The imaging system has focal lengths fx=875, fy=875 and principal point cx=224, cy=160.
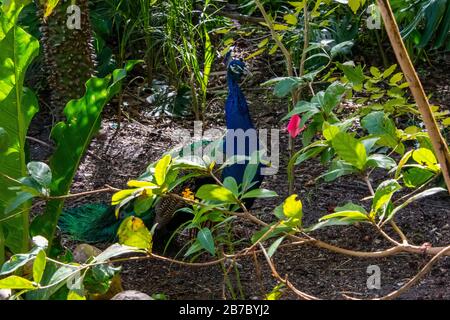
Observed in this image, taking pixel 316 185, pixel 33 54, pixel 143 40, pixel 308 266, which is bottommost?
pixel 308 266

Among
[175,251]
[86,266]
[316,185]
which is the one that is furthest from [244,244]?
[86,266]

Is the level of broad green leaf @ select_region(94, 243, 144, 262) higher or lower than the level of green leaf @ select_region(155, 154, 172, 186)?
lower

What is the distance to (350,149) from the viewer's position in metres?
2.12

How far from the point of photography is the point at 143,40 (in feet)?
19.0

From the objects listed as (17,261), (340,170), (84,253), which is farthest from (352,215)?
(84,253)

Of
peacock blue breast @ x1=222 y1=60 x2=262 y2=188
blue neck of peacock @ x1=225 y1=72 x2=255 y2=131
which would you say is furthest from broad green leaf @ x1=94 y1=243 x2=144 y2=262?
blue neck of peacock @ x1=225 y1=72 x2=255 y2=131

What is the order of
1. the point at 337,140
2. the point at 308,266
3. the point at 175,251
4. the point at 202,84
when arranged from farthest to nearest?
the point at 202,84
the point at 175,251
the point at 308,266
the point at 337,140

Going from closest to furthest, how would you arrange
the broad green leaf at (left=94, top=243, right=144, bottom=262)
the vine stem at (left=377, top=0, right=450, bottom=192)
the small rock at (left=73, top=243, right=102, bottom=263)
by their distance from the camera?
the vine stem at (left=377, top=0, right=450, bottom=192) → the broad green leaf at (left=94, top=243, right=144, bottom=262) → the small rock at (left=73, top=243, right=102, bottom=263)

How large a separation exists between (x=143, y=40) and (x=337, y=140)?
151 inches

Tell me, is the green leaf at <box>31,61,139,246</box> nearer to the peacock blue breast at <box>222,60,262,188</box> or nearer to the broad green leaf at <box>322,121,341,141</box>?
the peacock blue breast at <box>222,60,262,188</box>

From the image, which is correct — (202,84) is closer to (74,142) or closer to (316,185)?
(316,185)

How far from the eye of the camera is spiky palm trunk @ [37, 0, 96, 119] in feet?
15.6

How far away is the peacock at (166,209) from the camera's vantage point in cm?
405

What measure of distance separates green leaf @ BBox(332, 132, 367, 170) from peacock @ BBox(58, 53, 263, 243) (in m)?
1.89
